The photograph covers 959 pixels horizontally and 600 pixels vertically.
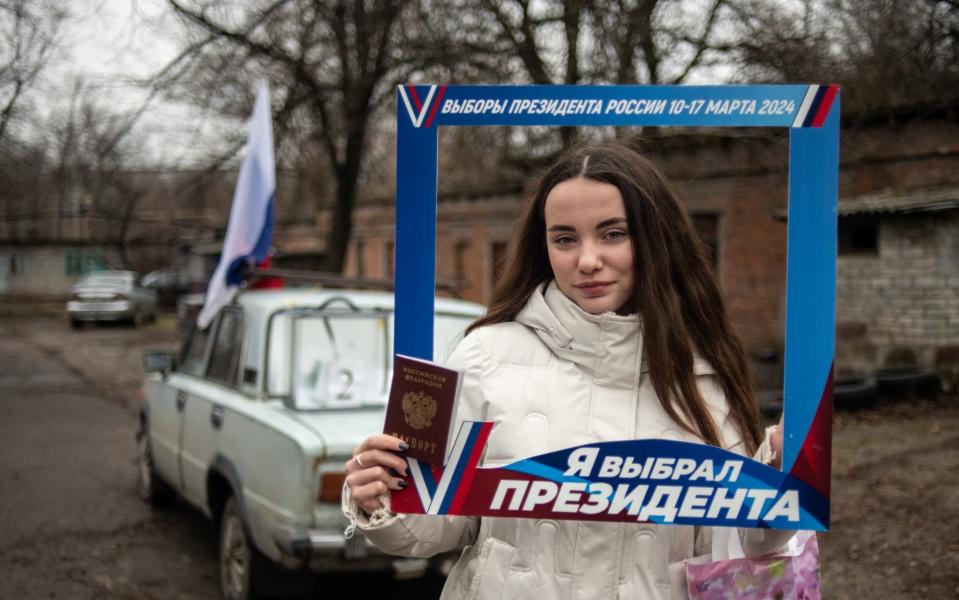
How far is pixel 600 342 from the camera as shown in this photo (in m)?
1.77

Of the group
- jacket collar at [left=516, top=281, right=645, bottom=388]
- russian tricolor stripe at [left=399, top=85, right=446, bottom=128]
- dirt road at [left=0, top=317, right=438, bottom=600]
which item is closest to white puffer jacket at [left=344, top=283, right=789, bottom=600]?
jacket collar at [left=516, top=281, right=645, bottom=388]

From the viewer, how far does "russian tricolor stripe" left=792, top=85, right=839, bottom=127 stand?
5.63 feet

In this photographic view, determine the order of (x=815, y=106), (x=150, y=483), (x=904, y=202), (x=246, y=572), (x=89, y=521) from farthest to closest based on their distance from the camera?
(x=904, y=202), (x=150, y=483), (x=89, y=521), (x=246, y=572), (x=815, y=106)

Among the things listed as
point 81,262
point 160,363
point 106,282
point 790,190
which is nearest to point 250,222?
point 160,363

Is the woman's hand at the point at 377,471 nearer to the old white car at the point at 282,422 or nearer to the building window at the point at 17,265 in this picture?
the old white car at the point at 282,422

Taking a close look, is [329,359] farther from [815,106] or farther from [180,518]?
[815,106]

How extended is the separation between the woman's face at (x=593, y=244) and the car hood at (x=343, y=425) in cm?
240

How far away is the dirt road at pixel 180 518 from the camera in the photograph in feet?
16.7

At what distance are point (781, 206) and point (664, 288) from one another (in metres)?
13.7

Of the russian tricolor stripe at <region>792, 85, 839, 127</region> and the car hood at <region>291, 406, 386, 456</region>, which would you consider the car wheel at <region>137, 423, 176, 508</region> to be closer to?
the car hood at <region>291, 406, 386, 456</region>

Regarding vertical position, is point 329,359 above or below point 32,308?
above

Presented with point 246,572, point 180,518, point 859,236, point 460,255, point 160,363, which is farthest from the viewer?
point 460,255

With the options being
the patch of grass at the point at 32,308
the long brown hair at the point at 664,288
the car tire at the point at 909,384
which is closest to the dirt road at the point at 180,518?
the car tire at the point at 909,384

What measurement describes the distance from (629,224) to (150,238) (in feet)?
149
